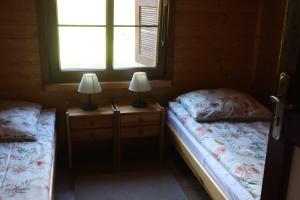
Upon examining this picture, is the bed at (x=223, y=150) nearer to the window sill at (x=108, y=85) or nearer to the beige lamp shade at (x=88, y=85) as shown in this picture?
the window sill at (x=108, y=85)

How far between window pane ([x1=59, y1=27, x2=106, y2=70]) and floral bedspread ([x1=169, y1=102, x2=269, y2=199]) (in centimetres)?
85

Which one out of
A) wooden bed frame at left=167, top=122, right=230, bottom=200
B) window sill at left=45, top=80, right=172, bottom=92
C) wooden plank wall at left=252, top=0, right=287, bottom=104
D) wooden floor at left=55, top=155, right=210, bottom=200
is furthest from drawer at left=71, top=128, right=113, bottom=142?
wooden plank wall at left=252, top=0, right=287, bottom=104

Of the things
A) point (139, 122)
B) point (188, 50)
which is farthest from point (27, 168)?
point (188, 50)

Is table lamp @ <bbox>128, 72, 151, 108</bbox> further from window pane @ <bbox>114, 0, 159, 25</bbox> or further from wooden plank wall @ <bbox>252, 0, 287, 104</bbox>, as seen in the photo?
wooden plank wall @ <bbox>252, 0, 287, 104</bbox>

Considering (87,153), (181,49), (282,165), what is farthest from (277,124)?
(87,153)

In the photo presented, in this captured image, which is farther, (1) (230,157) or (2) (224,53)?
→ (2) (224,53)

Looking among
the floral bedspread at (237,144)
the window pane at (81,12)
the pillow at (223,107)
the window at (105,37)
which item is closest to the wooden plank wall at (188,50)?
the window at (105,37)

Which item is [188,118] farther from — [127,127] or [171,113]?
[127,127]

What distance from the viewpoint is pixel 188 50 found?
3.23 meters

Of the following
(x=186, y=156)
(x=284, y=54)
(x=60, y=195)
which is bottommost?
(x=60, y=195)

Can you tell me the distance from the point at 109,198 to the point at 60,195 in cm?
38

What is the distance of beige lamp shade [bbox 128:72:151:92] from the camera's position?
2967 mm

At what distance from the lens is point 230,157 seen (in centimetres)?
214

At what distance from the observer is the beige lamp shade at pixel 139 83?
297cm
